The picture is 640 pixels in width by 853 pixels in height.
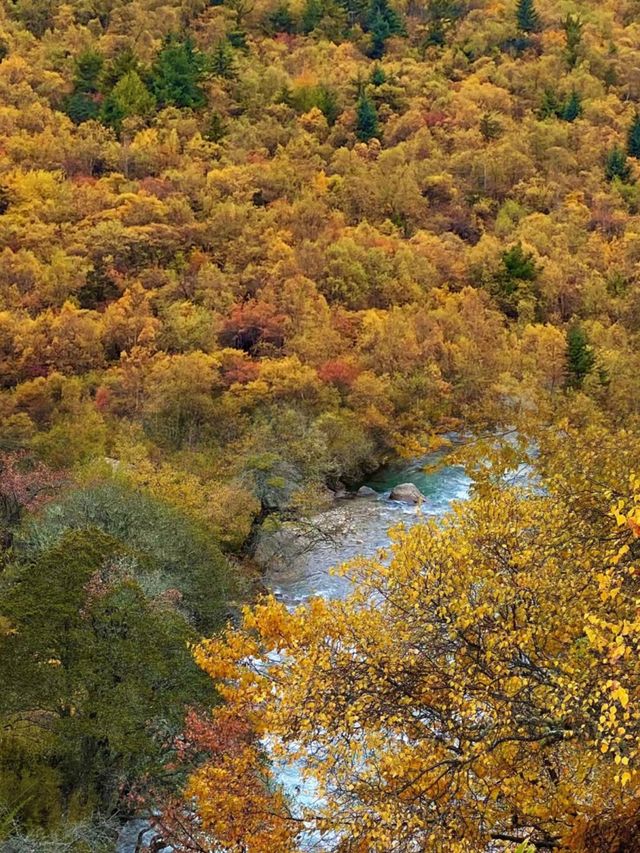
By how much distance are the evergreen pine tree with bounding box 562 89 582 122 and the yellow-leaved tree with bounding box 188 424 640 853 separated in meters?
82.4

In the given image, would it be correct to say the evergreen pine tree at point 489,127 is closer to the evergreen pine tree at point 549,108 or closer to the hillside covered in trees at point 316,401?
the hillside covered in trees at point 316,401

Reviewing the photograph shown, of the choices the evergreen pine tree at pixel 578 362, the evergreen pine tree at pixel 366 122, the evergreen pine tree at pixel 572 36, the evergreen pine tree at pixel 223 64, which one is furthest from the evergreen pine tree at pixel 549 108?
the evergreen pine tree at pixel 578 362

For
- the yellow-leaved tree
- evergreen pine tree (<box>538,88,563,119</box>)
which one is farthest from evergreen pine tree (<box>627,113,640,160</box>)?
the yellow-leaved tree

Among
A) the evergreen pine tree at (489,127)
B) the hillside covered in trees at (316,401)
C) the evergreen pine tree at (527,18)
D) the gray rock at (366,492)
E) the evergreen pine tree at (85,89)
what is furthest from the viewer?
the evergreen pine tree at (527,18)

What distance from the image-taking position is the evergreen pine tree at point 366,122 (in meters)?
80.3

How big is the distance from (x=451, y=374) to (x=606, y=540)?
38.1m

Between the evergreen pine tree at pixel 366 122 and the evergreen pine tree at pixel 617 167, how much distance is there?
2253cm

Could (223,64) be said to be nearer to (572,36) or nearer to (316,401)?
(572,36)

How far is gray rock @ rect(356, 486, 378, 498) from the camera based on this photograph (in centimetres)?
3575

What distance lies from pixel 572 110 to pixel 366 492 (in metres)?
61.7

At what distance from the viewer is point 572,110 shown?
8138 centimetres

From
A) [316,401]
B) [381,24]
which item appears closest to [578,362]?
[316,401]

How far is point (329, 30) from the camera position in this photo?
98000 millimetres

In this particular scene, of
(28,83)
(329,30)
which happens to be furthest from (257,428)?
(329,30)
